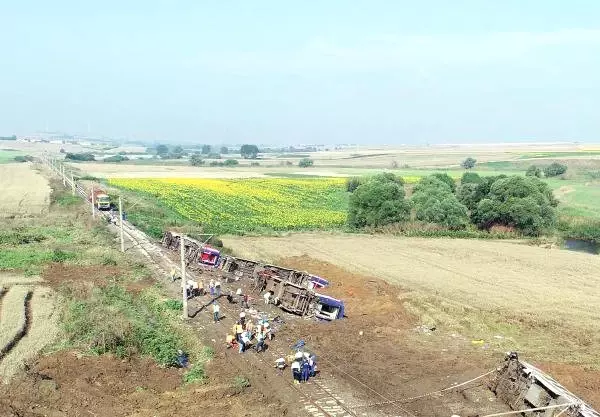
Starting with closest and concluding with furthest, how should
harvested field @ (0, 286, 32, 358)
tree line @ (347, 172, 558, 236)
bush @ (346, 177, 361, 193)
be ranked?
harvested field @ (0, 286, 32, 358) < tree line @ (347, 172, 558, 236) < bush @ (346, 177, 361, 193)

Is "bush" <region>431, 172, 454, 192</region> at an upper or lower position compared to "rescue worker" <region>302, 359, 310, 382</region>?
upper

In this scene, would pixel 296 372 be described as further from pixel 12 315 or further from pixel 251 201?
pixel 251 201

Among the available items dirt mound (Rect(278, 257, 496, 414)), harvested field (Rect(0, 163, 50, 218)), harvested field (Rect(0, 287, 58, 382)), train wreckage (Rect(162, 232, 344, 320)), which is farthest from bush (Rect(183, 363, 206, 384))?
harvested field (Rect(0, 163, 50, 218))

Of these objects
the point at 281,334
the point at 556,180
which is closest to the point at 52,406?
the point at 281,334

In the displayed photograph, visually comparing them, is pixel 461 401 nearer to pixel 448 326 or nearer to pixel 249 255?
pixel 448 326

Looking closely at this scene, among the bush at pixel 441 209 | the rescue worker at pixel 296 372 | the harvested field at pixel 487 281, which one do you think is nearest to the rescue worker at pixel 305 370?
the rescue worker at pixel 296 372

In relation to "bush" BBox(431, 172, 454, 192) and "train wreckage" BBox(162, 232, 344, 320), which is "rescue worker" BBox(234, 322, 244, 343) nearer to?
"train wreckage" BBox(162, 232, 344, 320)
